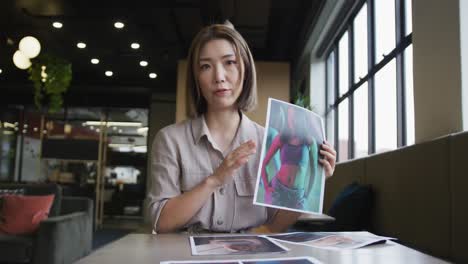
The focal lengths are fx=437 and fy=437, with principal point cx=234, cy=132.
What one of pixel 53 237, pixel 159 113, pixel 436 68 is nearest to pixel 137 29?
pixel 53 237

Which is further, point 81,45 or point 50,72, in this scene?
point 81,45

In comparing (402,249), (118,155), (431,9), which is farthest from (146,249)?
(118,155)

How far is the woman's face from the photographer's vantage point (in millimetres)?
1152

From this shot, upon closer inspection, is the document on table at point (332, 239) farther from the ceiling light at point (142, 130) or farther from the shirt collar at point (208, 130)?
the ceiling light at point (142, 130)

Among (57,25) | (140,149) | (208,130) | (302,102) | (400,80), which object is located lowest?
(208,130)

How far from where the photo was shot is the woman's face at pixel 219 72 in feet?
3.78

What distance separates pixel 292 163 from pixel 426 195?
1.61 meters

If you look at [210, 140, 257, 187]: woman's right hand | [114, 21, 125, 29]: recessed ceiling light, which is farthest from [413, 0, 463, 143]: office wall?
[114, 21, 125, 29]: recessed ceiling light

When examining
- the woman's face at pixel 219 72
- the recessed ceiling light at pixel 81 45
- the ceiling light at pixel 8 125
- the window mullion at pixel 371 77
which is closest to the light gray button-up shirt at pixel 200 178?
the woman's face at pixel 219 72

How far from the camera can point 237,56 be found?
3.87 ft

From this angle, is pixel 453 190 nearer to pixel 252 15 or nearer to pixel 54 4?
pixel 252 15

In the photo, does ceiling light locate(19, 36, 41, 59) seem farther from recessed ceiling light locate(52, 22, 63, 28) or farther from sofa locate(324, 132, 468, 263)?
sofa locate(324, 132, 468, 263)

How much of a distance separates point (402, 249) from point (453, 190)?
1323 mm

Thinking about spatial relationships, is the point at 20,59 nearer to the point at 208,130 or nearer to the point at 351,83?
the point at 351,83
